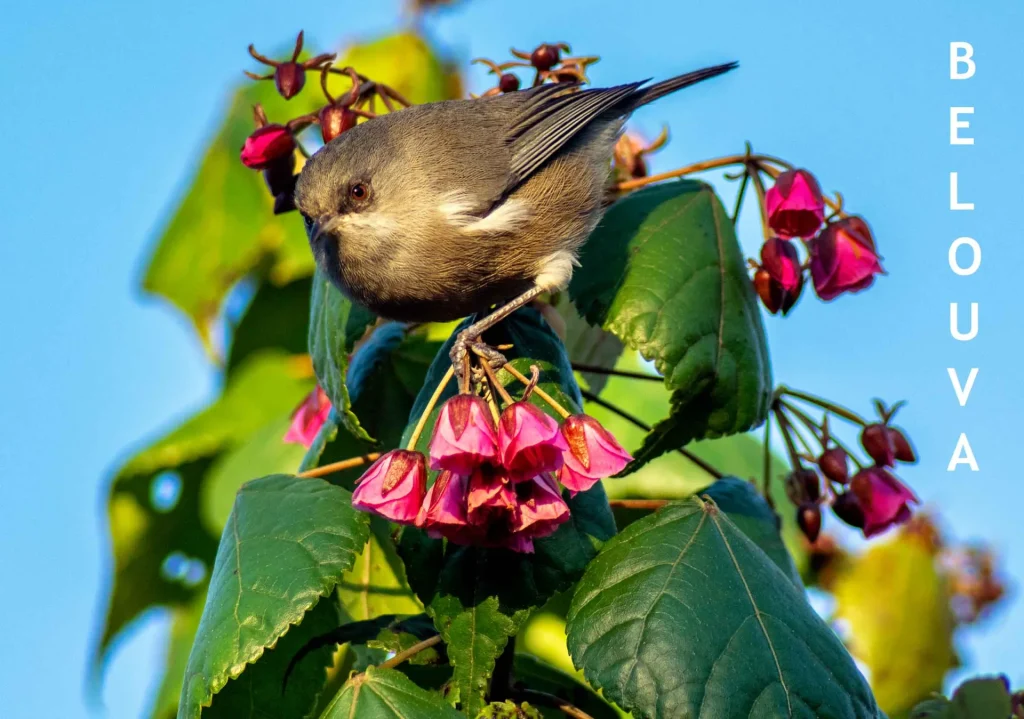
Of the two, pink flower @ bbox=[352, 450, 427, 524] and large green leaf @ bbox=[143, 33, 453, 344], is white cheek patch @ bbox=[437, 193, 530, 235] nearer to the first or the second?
pink flower @ bbox=[352, 450, 427, 524]

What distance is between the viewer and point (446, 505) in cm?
223

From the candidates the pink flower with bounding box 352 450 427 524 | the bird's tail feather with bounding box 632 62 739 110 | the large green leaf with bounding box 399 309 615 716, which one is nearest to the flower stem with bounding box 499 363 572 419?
the large green leaf with bounding box 399 309 615 716

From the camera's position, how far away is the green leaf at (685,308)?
2764 mm

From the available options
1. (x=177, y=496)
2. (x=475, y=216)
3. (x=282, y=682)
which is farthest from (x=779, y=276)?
(x=177, y=496)

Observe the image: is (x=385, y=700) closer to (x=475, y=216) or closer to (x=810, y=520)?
(x=810, y=520)

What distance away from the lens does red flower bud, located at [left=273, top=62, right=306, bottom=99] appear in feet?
10.2

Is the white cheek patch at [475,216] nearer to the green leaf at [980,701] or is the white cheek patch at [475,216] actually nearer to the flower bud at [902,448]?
the flower bud at [902,448]

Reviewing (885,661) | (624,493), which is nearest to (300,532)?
(624,493)

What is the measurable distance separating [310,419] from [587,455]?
5.01ft

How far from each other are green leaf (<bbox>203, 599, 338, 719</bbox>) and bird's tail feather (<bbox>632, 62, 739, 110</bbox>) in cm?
225

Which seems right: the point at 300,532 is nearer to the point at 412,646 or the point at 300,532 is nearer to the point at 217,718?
the point at 412,646

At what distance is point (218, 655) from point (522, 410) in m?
0.85

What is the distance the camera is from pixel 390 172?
3391 millimetres

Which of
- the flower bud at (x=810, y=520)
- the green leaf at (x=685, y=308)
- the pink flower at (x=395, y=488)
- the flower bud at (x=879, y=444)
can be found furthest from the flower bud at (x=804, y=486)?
the pink flower at (x=395, y=488)
